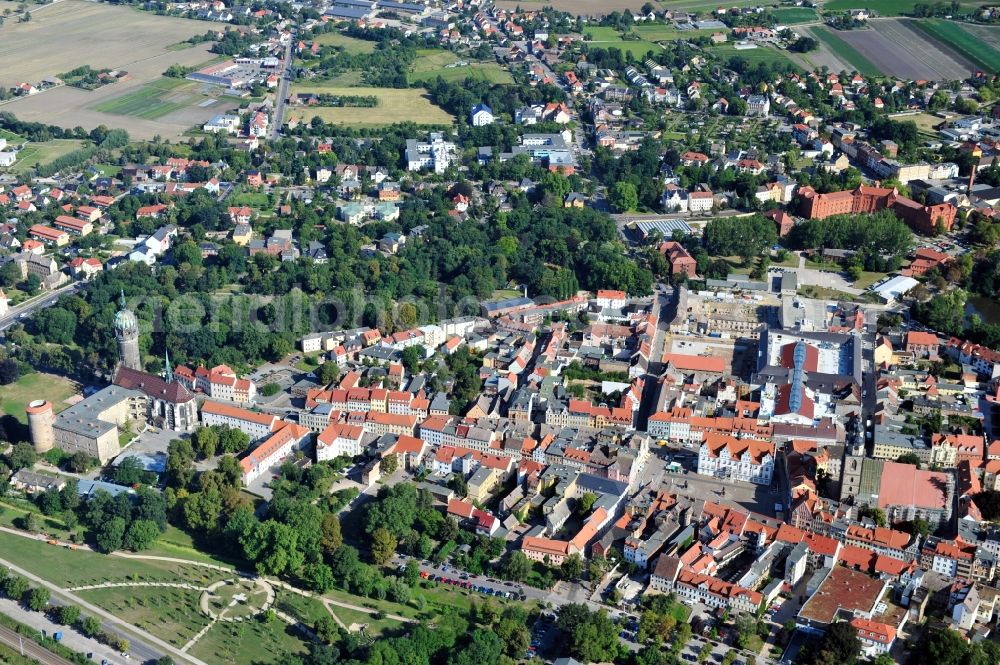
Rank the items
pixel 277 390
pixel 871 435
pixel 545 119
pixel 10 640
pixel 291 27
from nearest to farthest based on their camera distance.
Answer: pixel 10 640
pixel 871 435
pixel 277 390
pixel 545 119
pixel 291 27

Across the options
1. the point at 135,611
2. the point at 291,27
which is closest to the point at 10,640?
the point at 135,611

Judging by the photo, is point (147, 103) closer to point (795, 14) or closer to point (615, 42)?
point (615, 42)

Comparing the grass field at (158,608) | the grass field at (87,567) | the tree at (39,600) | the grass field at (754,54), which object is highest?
the grass field at (754,54)

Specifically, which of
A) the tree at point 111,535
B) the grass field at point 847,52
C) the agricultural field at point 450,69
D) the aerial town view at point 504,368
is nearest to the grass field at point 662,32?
the grass field at point 847,52

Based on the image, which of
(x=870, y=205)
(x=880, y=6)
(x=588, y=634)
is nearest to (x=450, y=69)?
(x=870, y=205)

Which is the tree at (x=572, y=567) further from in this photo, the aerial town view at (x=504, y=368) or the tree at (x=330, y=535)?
the tree at (x=330, y=535)

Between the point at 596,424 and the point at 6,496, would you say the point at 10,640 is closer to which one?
the point at 6,496

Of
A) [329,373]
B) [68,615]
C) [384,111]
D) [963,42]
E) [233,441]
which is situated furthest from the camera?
[963,42]
